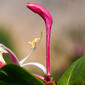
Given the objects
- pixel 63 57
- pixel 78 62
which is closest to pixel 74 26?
pixel 63 57

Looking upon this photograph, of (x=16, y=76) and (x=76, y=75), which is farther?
(x=76, y=75)

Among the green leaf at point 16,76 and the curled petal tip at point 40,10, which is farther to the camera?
the curled petal tip at point 40,10

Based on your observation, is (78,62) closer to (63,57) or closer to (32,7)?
(32,7)

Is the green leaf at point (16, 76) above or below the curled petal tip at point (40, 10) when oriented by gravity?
below

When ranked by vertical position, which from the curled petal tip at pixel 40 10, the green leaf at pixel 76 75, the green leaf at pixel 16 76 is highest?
the curled petal tip at pixel 40 10

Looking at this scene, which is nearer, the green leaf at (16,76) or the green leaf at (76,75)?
the green leaf at (16,76)
